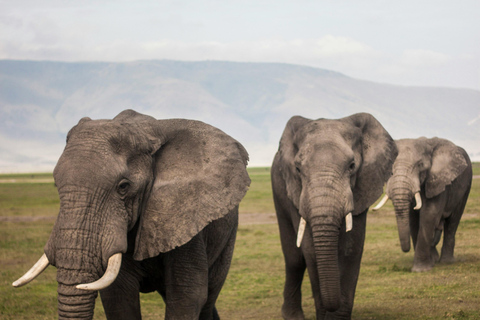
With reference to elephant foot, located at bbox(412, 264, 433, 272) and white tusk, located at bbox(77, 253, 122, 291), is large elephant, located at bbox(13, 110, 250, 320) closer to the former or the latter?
white tusk, located at bbox(77, 253, 122, 291)

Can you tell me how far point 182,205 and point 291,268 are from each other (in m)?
4.81

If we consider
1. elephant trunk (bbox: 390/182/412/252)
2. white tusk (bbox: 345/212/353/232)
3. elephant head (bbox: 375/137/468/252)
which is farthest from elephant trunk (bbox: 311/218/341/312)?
elephant head (bbox: 375/137/468/252)

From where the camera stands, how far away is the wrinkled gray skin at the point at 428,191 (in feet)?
47.0

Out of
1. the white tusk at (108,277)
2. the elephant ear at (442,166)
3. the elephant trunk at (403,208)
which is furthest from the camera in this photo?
the elephant ear at (442,166)

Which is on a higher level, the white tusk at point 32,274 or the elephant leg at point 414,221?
the elephant leg at point 414,221

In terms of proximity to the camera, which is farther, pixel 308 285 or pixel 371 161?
pixel 308 285

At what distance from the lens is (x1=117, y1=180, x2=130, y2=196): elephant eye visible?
17.4ft

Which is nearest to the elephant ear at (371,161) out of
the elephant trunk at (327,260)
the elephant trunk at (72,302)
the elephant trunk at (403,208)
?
the elephant trunk at (327,260)

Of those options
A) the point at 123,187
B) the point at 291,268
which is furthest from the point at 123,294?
the point at 291,268

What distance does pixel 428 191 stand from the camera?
1509 centimetres

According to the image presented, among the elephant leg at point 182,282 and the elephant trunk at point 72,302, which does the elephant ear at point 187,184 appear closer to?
the elephant leg at point 182,282

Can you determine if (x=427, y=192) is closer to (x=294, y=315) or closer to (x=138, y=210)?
(x=294, y=315)

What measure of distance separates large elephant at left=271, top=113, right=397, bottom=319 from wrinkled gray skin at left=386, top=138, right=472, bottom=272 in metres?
4.76

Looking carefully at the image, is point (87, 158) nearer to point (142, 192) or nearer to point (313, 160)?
point (142, 192)
